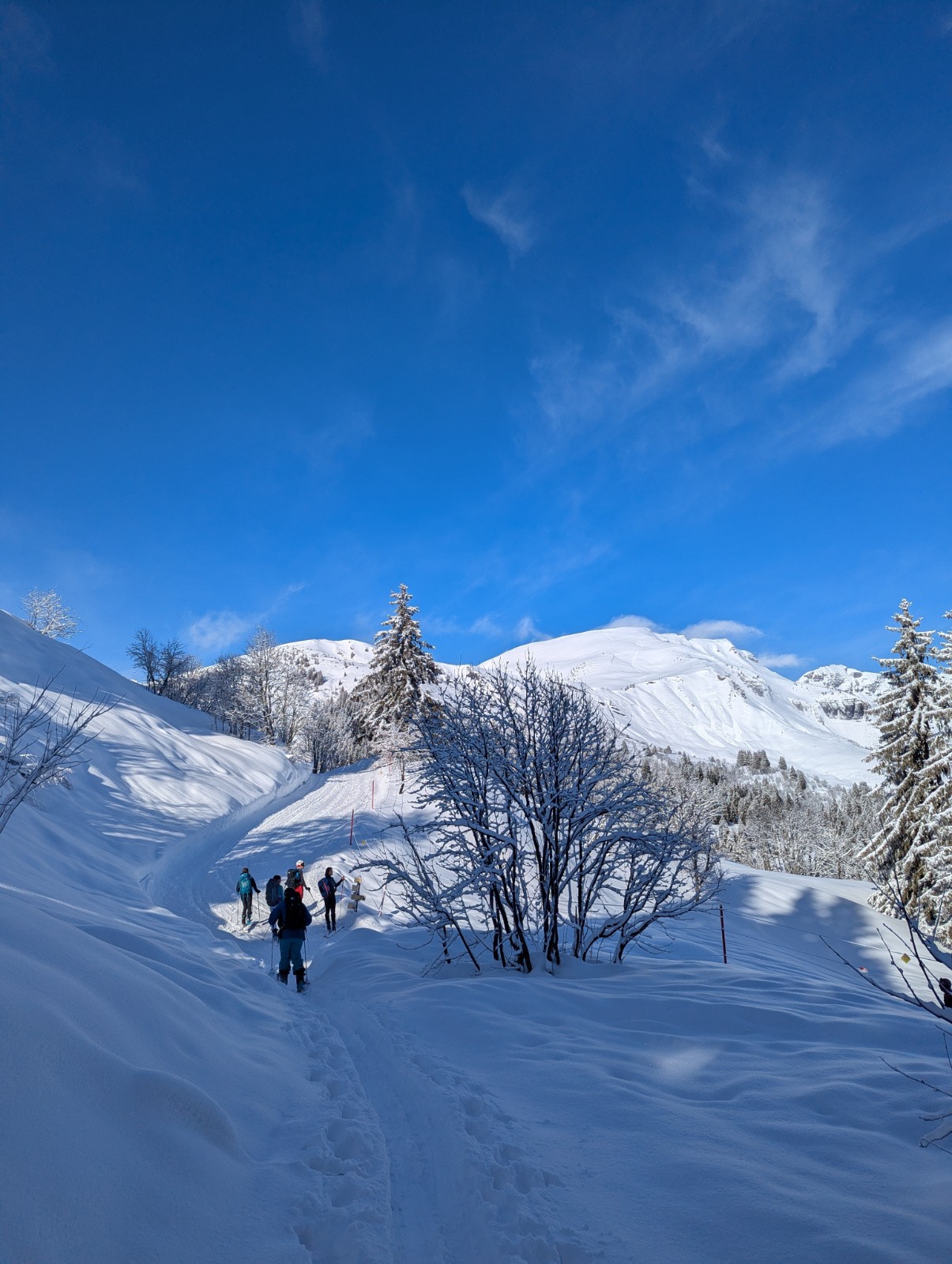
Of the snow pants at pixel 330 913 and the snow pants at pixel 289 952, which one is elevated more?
the snow pants at pixel 289 952

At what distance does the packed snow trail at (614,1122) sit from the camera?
104 inches

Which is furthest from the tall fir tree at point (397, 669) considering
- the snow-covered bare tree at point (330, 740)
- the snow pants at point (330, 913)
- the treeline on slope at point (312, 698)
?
the snow pants at point (330, 913)

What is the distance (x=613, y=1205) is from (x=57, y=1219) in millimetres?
2374

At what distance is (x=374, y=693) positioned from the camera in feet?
103

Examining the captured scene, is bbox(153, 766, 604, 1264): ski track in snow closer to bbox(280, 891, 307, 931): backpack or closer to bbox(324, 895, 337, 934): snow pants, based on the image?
bbox(280, 891, 307, 931): backpack

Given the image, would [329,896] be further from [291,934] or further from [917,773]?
[917,773]

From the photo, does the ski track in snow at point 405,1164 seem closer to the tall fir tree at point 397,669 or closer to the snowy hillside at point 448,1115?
the snowy hillside at point 448,1115

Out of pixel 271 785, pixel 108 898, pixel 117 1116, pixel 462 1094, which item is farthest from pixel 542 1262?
pixel 271 785

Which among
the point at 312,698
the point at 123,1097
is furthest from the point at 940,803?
the point at 312,698

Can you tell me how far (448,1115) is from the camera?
381cm

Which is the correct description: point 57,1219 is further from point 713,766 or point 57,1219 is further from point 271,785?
point 713,766

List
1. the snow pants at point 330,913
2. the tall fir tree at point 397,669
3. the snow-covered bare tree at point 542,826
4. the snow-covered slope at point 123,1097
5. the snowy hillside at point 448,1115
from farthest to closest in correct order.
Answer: the tall fir tree at point 397,669, the snow pants at point 330,913, the snow-covered bare tree at point 542,826, the snowy hillside at point 448,1115, the snow-covered slope at point 123,1097

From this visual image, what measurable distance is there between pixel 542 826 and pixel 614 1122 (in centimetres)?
466

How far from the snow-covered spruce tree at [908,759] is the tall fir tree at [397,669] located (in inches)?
748
